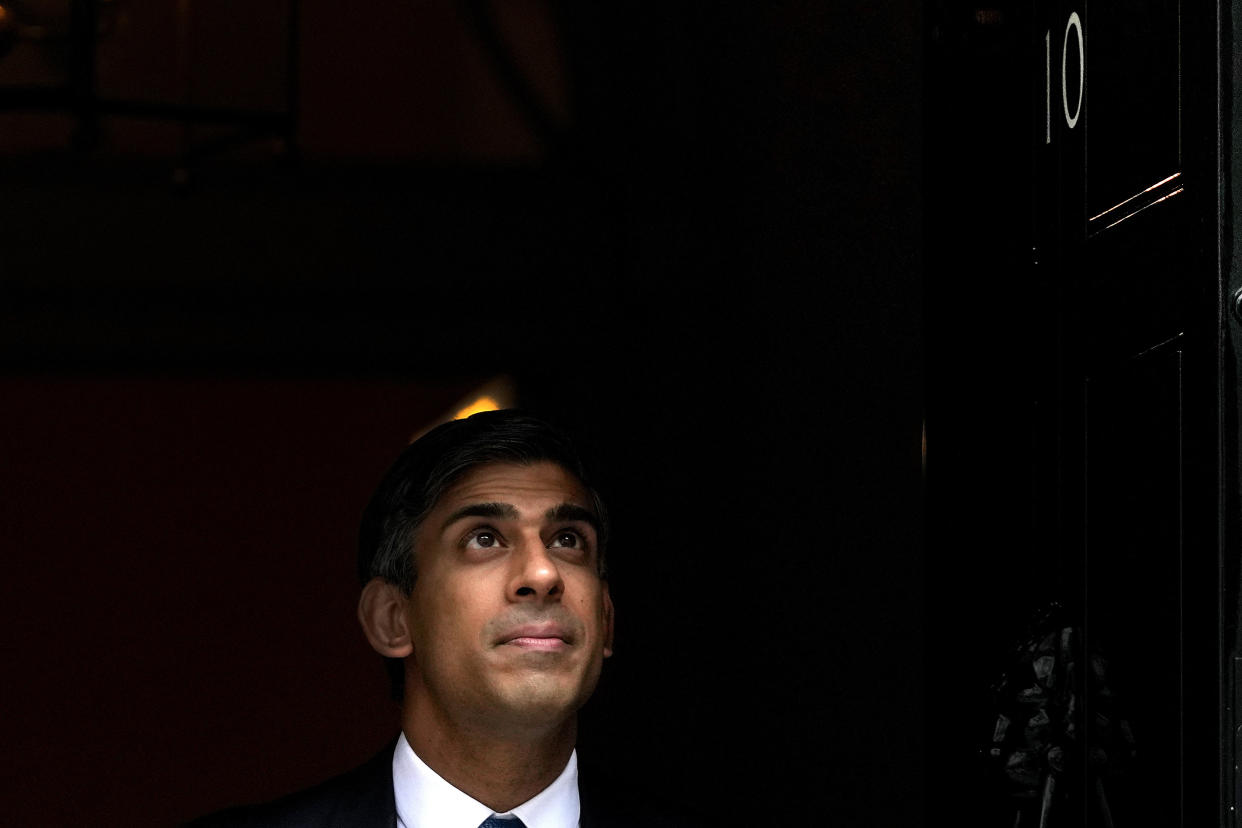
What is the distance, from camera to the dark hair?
104 inches

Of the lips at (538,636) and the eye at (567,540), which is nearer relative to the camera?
the lips at (538,636)

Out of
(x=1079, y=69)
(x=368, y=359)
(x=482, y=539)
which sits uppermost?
(x=368, y=359)

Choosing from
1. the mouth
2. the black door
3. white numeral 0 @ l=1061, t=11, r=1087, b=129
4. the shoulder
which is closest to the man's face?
the mouth

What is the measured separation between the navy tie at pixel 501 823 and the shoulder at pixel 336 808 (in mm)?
125

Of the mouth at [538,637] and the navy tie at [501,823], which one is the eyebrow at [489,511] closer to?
the mouth at [538,637]

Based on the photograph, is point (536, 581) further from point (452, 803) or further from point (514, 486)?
point (452, 803)

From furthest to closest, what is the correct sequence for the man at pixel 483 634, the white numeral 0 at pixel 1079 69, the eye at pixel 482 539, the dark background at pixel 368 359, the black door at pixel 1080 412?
the dark background at pixel 368 359 < the white numeral 0 at pixel 1079 69 < the eye at pixel 482 539 < the man at pixel 483 634 < the black door at pixel 1080 412

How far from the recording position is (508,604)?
2469mm

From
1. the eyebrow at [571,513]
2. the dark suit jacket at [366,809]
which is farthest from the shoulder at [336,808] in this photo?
the eyebrow at [571,513]

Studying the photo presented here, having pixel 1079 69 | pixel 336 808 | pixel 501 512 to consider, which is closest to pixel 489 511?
pixel 501 512

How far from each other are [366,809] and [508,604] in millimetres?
326

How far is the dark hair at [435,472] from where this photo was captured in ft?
8.68

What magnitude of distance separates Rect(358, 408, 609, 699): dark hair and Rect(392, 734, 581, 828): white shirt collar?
0.18 meters

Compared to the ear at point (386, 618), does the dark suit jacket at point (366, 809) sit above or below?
below
